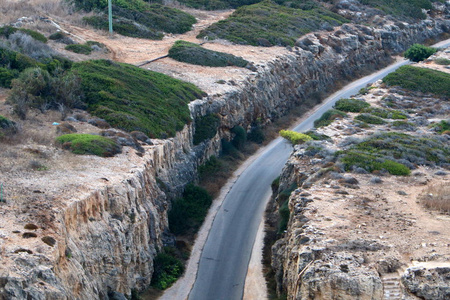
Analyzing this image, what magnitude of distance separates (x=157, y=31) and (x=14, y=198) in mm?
48129

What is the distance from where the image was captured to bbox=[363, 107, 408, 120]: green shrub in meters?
51.3

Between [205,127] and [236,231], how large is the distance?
37.2ft

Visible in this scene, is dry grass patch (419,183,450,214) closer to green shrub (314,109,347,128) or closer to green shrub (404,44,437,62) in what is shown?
green shrub (314,109,347,128)

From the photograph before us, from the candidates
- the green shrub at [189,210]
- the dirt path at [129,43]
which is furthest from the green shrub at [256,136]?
the green shrub at [189,210]

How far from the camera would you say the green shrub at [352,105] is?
177ft

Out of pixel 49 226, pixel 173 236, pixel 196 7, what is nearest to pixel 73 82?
pixel 173 236

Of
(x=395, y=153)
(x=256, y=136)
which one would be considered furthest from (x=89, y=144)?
(x=256, y=136)

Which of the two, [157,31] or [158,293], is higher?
[157,31]

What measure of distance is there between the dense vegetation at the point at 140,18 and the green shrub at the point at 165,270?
3781 centimetres

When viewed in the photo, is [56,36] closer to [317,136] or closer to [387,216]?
[317,136]

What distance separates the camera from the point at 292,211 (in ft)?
114

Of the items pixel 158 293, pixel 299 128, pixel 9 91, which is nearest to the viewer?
pixel 158 293

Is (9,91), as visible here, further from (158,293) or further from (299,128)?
(299,128)

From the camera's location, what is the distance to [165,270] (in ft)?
117
